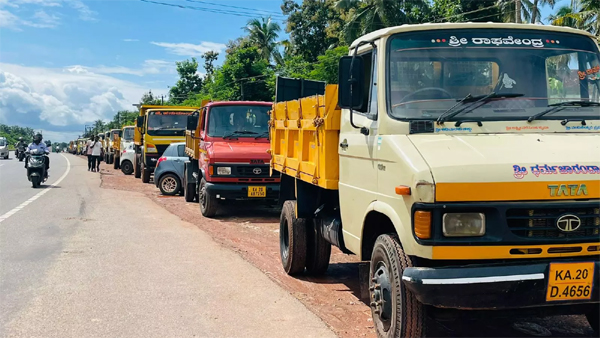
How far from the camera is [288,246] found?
7.17 m

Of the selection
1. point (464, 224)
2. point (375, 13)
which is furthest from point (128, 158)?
point (464, 224)

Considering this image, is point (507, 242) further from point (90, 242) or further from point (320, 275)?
point (90, 242)

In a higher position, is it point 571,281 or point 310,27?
point 310,27

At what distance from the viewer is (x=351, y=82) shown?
4773 millimetres

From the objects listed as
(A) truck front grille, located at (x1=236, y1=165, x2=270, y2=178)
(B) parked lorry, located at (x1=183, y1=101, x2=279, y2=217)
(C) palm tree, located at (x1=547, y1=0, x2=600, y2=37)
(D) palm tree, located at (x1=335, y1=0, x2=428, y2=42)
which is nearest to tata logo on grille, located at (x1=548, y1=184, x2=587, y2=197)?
(B) parked lorry, located at (x1=183, y1=101, x2=279, y2=217)

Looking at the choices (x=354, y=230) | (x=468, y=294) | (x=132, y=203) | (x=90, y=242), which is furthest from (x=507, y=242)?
(x=132, y=203)

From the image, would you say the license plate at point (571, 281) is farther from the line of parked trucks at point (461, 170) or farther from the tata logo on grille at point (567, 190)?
the tata logo on grille at point (567, 190)

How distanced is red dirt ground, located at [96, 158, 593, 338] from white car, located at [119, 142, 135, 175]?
16.1 meters

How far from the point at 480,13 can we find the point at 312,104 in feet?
88.3

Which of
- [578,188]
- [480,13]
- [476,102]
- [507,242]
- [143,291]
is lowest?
[143,291]

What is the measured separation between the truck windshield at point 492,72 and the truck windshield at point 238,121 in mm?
8198

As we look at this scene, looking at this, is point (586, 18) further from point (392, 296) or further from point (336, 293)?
point (392, 296)

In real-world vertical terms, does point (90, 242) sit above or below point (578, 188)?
below

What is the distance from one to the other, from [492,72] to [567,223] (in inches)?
57.1
